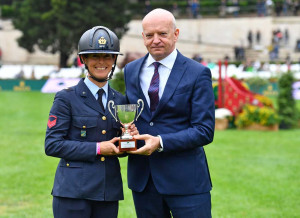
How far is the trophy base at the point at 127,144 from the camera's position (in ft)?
14.1

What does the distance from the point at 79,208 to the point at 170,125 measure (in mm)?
856

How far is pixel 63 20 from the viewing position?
42.1 metres

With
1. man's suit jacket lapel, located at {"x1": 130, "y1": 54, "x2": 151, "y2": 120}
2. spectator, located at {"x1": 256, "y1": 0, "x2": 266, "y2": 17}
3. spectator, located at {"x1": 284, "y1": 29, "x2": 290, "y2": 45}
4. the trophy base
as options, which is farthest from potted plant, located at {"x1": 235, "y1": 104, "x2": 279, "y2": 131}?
spectator, located at {"x1": 256, "y1": 0, "x2": 266, "y2": 17}

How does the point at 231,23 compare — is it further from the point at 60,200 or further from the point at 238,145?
the point at 60,200

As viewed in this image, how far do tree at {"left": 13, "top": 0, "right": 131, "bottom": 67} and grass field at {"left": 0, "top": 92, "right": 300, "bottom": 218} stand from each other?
83.2 ft

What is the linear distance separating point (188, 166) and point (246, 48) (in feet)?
163

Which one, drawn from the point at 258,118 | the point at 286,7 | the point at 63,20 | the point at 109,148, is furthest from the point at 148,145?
the point at 286,7

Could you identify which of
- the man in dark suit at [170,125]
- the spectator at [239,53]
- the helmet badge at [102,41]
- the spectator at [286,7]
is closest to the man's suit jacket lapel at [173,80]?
the man in dark suit at [170,125]

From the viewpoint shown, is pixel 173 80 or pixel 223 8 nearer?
pixel 173 80

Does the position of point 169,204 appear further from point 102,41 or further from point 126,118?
point 102,41

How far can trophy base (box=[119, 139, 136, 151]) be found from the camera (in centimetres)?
Result: 430

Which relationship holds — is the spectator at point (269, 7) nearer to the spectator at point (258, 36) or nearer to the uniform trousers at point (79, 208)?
the spectator at point (258, 36)

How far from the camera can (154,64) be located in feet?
15.3

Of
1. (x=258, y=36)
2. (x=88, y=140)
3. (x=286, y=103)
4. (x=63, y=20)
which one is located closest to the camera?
(x=88, y=140)
